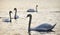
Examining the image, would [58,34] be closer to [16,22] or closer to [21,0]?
[16,22]

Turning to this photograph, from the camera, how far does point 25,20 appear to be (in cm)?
292

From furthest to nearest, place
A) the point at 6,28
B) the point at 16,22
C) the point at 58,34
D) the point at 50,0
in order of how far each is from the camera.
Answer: the point at 50,0
the point at 16,22
the point at 6,28
the point at 58,34

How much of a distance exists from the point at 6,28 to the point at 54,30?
66cm

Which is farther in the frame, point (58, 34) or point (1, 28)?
point (1, 28)

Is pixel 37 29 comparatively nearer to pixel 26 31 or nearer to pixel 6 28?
pixel 26 31

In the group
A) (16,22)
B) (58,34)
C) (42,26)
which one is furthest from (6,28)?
(58,34)

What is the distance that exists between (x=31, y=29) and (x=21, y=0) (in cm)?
344

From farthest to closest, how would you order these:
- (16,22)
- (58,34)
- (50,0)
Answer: (50,0) → (16,22) → (58,34)

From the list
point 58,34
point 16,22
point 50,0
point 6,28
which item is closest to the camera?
point 58,34

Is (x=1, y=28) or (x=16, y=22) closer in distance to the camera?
(x=1, y=28)

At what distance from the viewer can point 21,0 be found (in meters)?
5.76

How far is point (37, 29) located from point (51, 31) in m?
0.18

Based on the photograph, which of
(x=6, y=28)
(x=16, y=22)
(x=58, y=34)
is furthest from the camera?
(x=16, y=22)

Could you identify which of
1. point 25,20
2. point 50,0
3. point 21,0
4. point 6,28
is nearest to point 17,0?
point 21,0
